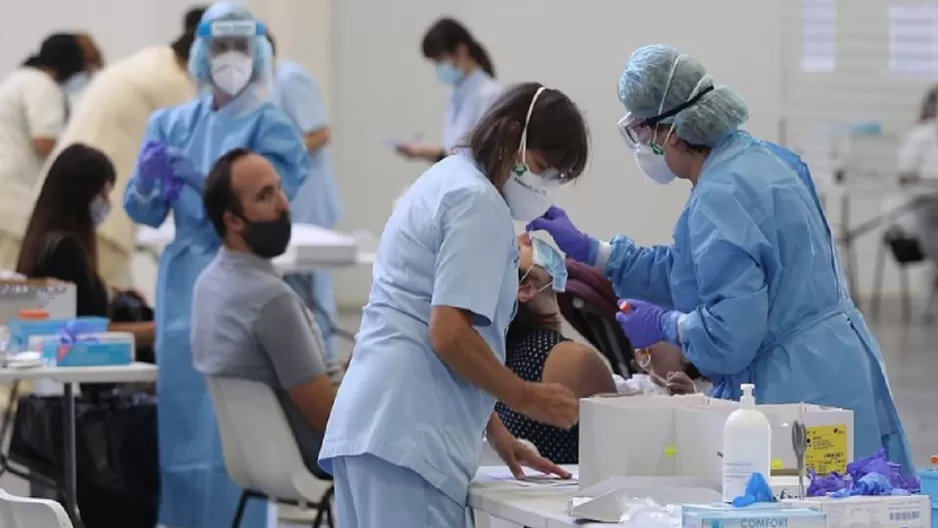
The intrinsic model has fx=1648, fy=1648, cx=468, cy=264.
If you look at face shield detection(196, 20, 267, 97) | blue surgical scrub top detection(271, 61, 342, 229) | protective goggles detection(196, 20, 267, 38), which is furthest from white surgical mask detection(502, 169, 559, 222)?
blue surgical scrub top detection(271, 61, 342, 229)

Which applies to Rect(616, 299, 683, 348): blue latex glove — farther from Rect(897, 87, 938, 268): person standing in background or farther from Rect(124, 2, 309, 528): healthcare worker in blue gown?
Rect(897, 87, 938, 268): person standing in background

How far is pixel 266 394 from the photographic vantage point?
152 inches

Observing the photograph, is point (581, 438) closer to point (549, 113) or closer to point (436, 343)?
point (436, 343)

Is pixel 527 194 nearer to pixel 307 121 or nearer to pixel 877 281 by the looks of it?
pixel 307 121

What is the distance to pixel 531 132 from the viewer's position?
2.66m

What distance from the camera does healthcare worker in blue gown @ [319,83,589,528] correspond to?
2.56 m

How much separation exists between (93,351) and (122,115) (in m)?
2.40

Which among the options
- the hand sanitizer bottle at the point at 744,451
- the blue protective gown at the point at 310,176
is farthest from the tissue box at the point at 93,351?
the hand sanitizer bottle at the point at 744,451

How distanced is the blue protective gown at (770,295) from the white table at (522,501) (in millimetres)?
376

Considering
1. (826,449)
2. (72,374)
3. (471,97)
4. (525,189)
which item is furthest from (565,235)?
(471,97)

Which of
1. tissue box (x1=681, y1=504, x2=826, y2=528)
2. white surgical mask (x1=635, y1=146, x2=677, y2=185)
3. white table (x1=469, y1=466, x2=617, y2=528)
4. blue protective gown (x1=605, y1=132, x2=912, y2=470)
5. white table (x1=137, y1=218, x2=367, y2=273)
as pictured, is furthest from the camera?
white table (x1=137, y1=218, x2=367, y2=273)

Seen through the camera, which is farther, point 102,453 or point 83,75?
point 83,75

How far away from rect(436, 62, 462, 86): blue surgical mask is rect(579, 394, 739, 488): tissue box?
4.59 meters

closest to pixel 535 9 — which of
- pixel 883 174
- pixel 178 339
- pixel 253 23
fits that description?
pixel 883 174
